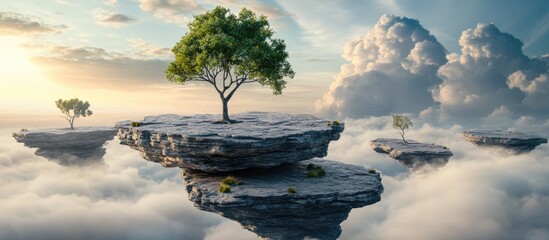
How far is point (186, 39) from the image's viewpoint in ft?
127

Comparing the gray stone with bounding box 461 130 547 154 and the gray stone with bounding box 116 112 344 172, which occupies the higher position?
the gray stone with bounding box 116 112 344 172

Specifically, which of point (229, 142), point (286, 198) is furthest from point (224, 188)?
point (286, 198)

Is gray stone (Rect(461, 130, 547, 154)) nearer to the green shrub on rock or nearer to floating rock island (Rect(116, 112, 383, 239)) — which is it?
floating rock island (Rect(116, 112, 383, 239))

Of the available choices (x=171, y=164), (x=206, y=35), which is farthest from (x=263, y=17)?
(x=171, y=164)

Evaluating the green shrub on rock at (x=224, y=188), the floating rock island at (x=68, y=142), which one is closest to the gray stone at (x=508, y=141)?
the green shrub on rock at (x=224, y=188)

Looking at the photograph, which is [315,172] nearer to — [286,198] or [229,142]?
[286,198]

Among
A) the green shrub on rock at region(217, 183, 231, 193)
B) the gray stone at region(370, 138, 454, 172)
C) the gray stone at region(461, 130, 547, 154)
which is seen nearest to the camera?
the green shrub on rock at region(217, 183, 231, 193)

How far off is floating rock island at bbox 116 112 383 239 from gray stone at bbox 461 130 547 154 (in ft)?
246

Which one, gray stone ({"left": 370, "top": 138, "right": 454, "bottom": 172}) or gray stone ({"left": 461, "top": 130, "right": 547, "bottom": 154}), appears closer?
gray stone ({"left": 370, "top": 138, "right": 454, "bottom": 172})

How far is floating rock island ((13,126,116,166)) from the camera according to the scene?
83.8 m

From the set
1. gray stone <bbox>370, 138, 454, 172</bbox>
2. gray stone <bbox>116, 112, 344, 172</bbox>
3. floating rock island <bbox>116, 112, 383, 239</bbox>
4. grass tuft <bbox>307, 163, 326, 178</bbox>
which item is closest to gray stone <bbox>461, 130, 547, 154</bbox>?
gray stone <bbox>370, 138, 454, 172</bbox>

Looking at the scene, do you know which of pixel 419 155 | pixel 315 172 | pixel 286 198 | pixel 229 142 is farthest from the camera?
pixel 419 155

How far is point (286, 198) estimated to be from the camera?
31.3 meters

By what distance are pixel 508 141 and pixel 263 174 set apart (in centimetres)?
8614
